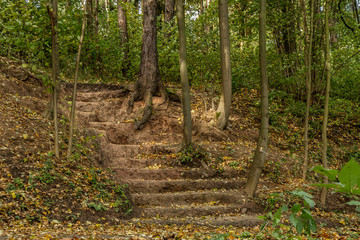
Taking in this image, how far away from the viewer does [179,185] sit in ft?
26.3

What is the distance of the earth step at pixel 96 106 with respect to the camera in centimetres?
1088

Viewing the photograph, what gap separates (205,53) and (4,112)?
722 centimetres

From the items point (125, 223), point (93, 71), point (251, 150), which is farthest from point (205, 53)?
point (125, 223)

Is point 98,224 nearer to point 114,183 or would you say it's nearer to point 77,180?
point 77,180

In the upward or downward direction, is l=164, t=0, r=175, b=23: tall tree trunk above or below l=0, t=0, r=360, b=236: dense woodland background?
above

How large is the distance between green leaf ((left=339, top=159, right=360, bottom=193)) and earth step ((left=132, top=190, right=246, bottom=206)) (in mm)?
6664

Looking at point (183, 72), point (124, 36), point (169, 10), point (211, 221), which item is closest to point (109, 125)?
point (183, 72)

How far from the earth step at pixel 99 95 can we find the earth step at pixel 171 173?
13.6ft

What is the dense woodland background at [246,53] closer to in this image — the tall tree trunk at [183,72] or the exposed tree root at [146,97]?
the exposed tree root at [146,97]

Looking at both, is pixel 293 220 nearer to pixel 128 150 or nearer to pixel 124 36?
pixel 128 150

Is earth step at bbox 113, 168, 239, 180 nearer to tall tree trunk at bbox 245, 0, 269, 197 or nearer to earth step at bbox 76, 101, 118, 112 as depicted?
tall tree trunk at bbox 245, 0, 269, 197

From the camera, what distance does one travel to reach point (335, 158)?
12.1 meters

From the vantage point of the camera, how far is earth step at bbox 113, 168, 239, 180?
8170mm

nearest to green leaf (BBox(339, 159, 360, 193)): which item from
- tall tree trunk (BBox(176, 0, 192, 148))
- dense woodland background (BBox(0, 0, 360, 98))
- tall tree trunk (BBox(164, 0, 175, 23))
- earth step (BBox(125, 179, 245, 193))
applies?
earth step (BBox(125, 179, 245, 193))
